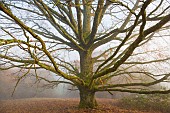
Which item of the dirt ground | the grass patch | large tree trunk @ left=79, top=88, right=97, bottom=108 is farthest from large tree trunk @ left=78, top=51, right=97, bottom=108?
the grass patch

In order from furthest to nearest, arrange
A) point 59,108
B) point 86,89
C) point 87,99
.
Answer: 1. point 59,108
2. point 87,99
3. point 86,89

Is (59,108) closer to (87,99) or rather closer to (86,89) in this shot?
(87,99)

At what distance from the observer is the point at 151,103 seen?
9.91 metres

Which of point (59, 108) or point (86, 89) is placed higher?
point (86, 89)

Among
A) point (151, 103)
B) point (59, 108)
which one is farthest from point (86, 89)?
point (151, 103)

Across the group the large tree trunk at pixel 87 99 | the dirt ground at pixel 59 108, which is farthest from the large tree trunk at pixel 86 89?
the dirt ground at pixel 59 108

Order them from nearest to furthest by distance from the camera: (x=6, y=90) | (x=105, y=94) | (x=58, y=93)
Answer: (x=105, y=94) < (x=6, y=90) < (x=58, y=93)

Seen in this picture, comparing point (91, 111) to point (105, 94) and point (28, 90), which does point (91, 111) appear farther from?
point (28, 90)

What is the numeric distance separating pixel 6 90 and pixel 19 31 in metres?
14.1

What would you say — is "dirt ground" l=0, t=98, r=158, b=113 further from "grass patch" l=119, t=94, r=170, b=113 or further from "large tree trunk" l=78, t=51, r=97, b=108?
"grass patch" l=119, t=94, r=170, b=113

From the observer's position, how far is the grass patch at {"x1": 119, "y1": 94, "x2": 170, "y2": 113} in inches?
369

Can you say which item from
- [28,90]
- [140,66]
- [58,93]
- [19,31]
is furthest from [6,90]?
[140,66]

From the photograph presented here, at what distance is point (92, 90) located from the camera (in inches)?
266

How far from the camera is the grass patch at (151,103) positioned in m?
9.38
